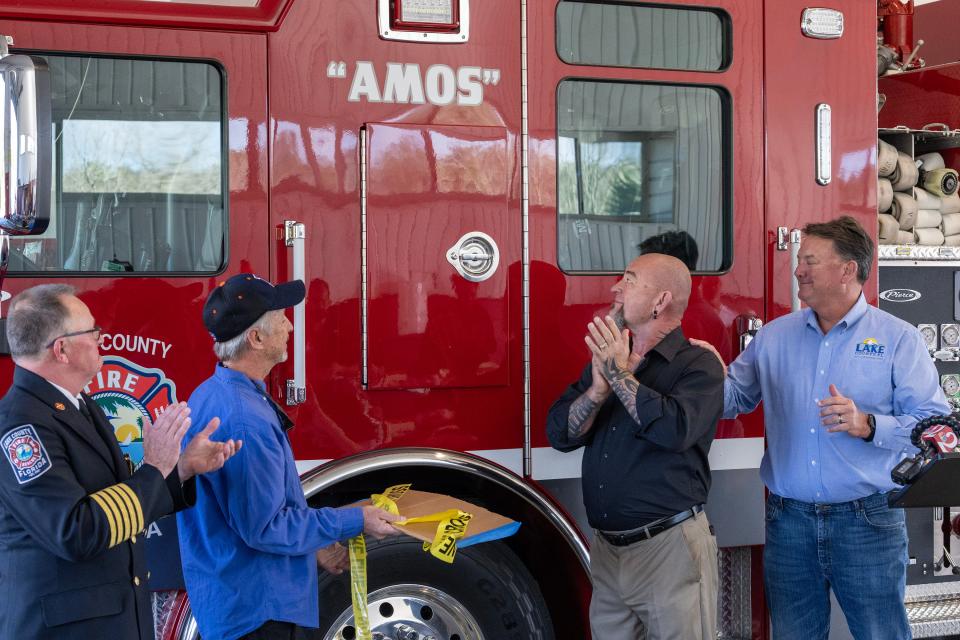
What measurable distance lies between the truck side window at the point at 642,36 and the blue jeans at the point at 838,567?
1538 mm

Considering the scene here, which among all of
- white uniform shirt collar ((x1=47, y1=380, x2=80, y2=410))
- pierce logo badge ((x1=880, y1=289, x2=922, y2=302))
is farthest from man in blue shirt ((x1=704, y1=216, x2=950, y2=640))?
white uniform shirt collar ((x1=47, y1=380, x2=80, y2=410))

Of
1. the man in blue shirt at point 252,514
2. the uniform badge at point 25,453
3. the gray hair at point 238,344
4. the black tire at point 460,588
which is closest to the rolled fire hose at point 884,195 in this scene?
the black tire at point 460,588

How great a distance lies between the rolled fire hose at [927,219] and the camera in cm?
457

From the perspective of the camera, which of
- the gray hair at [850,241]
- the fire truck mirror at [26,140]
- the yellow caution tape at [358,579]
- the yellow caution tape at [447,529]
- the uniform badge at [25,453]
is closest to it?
the uniform badge at [25,453]

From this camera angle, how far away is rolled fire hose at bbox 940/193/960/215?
4.65 m

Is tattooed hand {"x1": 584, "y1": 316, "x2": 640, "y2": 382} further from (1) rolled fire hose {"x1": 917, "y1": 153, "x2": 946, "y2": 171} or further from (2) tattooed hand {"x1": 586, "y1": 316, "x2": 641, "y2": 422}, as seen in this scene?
(1) rolled fire hose {"x1": 917, "y1": 153, "x2": 946, "y2": 171}

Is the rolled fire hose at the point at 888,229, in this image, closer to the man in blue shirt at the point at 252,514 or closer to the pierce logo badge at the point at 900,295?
the pierce logo badge at the point at 900,295

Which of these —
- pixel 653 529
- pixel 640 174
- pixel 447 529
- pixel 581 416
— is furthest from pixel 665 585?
pixel 640 174

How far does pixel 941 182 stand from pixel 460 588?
2682 millimetres

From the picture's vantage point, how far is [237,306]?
9.35ft

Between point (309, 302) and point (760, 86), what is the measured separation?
1.77 meters

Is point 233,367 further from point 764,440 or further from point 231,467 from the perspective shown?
point 764,440

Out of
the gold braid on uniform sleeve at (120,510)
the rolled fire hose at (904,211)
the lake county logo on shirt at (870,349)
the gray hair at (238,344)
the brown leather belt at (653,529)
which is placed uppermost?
the rolled fire hose at (904,211)

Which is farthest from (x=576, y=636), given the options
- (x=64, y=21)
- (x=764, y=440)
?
(x=64, y=21)
